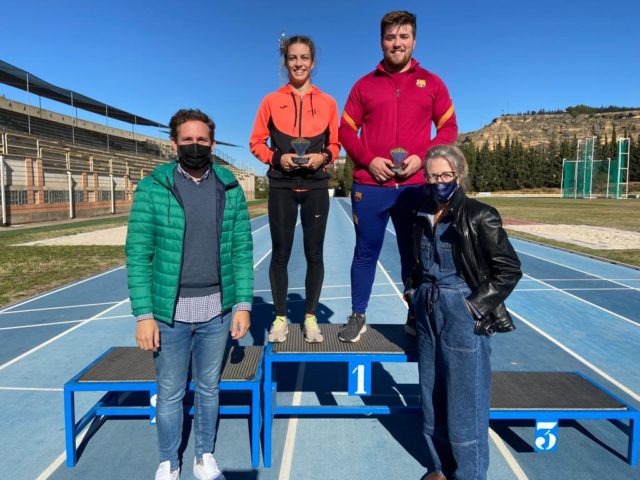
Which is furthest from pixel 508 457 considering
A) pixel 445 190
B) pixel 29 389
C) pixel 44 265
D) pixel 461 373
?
pixel 44 265

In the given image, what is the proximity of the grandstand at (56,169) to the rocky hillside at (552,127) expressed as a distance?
10958 centimetres

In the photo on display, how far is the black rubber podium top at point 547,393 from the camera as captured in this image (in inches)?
103

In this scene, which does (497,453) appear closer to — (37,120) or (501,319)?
(501,319)

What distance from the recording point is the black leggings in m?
3.09

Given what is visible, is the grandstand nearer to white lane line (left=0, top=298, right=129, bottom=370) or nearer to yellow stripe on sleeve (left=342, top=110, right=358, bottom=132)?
white lane line (left=0, top=298, right=129, bottom=370)

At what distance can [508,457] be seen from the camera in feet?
8.83

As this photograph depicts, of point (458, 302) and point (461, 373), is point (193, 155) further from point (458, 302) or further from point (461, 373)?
point (461, 373)

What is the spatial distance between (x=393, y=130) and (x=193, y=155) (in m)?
1.30

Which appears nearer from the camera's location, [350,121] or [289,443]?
[289,443]

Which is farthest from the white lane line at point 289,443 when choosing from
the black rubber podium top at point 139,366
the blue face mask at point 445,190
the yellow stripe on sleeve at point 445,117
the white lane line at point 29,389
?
the yellow stripe on sleeve at point 445,117

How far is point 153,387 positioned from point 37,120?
37130 millimetres

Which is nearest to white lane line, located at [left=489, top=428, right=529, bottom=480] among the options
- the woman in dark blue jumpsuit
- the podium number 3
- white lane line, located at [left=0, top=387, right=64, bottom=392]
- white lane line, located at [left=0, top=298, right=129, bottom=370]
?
the podium number 3

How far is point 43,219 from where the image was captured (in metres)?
23.0

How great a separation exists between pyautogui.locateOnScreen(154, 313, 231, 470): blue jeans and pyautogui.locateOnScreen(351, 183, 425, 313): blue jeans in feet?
3.41
